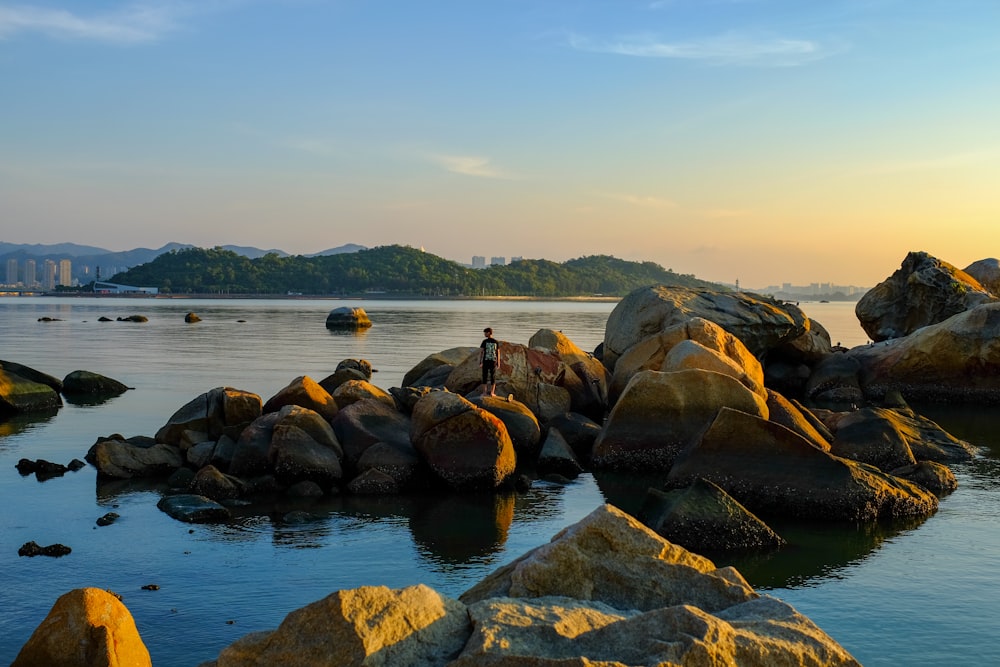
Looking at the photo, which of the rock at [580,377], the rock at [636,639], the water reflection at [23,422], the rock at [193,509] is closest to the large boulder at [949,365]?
the rock at [580,377]

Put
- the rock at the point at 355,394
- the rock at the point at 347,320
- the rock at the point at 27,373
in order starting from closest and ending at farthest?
the rock at the point at 355,394
the rock at the point at 27,373
the rock at the point at 347,320

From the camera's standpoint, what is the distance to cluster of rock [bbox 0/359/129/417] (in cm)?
2836

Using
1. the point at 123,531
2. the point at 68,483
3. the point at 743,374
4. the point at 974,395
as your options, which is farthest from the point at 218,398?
the point at 974,395

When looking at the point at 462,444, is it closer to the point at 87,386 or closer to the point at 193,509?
the point at 193,509

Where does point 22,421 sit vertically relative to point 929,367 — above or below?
below

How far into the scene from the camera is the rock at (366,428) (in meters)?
19.4

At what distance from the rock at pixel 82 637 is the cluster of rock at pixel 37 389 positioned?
22.2 meters

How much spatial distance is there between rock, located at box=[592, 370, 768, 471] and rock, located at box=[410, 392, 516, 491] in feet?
10.3

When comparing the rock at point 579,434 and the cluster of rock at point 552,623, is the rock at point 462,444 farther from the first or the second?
the cluster of rock at point 552,623

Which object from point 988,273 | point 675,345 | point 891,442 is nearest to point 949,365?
point 675,345

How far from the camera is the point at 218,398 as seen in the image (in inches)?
851

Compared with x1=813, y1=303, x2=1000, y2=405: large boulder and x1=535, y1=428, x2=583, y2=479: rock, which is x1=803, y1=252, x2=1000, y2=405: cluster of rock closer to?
x1=813, y1=303, x2=1000, y2=405: large boulder

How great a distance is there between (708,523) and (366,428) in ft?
27.5

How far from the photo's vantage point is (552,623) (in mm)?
7082
